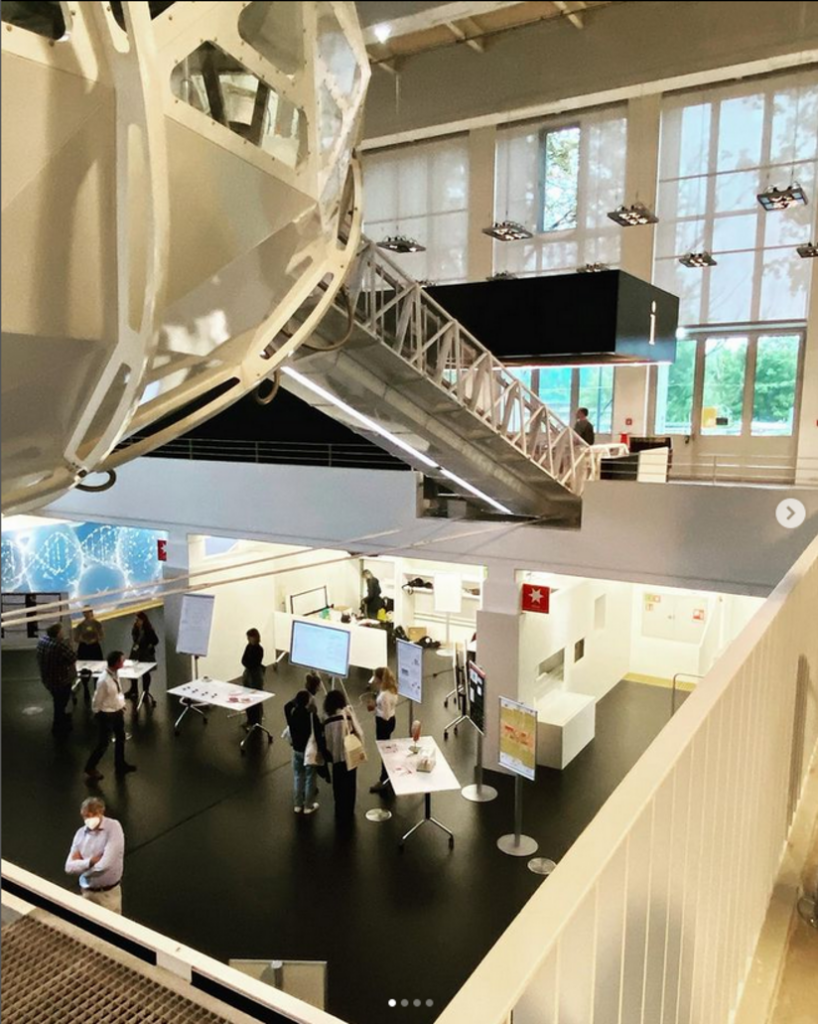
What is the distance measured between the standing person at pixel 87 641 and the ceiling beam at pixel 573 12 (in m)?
10.9

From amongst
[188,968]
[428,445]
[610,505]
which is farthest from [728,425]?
[188,968]

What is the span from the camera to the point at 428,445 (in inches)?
328

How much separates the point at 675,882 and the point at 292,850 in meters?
7.60

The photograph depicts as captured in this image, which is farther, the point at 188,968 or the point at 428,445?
the point at 428,445

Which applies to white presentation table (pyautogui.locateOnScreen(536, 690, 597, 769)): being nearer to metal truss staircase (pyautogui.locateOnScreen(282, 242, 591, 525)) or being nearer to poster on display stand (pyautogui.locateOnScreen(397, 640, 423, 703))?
poster on display stand (pyautogui.locateOnScreen(397, 640, 423, 703))

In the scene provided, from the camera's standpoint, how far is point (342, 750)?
9.06 m

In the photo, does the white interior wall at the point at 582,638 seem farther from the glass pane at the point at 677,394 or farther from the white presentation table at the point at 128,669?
the white presentation table at the point at 128,669

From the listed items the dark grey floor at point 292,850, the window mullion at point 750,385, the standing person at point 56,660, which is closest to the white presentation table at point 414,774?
the dark grey floor at point 292,850

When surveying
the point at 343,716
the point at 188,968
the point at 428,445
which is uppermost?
the point at 428,445

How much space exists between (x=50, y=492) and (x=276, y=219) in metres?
0.67

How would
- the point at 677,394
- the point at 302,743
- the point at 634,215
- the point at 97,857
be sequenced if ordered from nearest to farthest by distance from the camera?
the point at 97,857, the point at 302,743, the point at 634,215, the point at 677,394

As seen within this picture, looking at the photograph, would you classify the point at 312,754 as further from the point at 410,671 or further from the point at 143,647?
the point at 143,647

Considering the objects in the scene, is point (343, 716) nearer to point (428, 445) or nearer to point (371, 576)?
point (428, 445)

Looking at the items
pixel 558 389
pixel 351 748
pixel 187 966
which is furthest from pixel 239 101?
pixel 558 389
